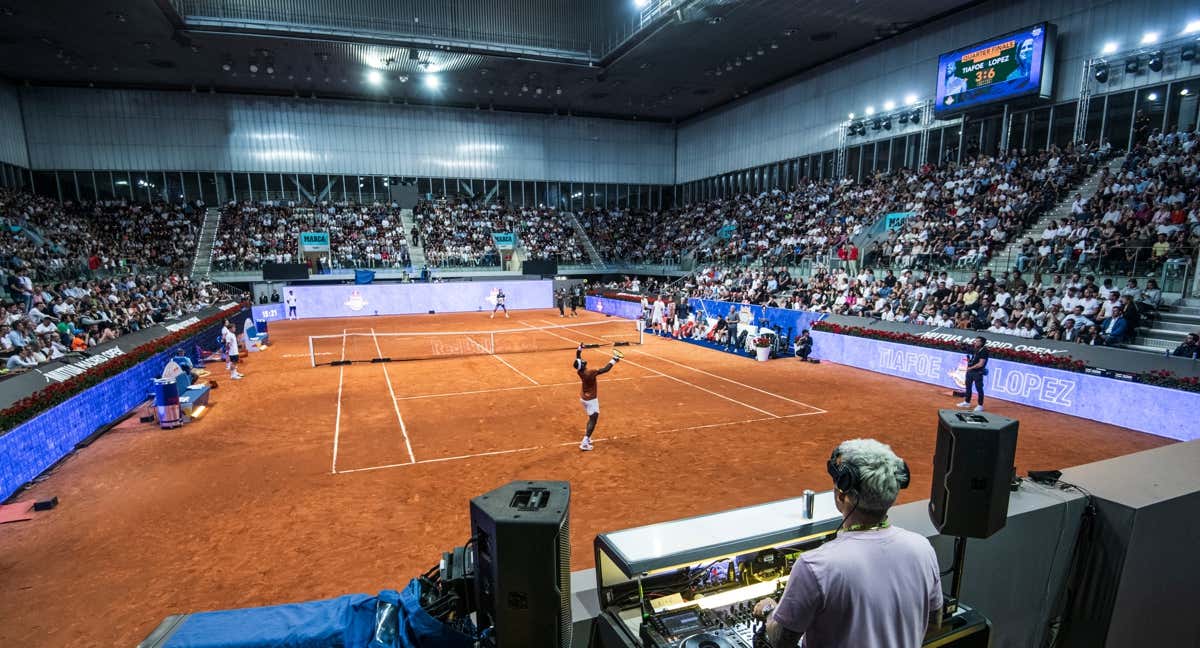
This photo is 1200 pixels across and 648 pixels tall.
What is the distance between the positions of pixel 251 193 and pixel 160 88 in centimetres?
824

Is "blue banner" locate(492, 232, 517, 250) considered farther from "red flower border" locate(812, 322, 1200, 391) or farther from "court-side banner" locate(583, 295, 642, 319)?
"red flower border" locate(812, 322, 1200, 391)

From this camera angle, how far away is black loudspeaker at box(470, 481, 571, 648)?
8.00 ft

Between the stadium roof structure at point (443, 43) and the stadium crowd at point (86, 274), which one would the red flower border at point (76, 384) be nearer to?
the stadium crowd at point (86, 274)

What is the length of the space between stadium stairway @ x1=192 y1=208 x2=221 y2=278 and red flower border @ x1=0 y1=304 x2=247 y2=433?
68.0 ft

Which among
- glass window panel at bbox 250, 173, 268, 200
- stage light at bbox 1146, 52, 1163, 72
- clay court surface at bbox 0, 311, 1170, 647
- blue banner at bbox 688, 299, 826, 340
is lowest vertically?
clay court surface at bbox 0, 311, 1170, 647

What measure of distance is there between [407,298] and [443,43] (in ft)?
51.1

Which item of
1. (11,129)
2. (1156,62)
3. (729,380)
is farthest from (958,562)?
(11,129)

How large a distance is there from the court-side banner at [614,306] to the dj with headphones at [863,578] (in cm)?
2796

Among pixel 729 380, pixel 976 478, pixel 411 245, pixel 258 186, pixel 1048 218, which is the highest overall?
pixel 258 186

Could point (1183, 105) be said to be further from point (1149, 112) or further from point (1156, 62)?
point (1156, 62)

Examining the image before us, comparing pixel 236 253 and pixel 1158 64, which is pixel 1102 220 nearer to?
pixel 1158 64

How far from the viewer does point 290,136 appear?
1618 inches

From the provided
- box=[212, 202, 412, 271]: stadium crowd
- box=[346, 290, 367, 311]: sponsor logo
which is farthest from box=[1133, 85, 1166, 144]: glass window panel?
box=[212, 202, 412, 271]: stadium crowd

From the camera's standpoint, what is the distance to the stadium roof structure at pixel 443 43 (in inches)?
1049
